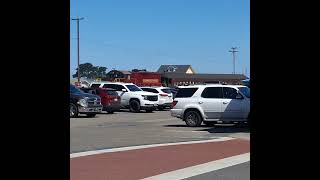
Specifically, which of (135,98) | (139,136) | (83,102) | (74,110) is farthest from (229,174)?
(135,98)

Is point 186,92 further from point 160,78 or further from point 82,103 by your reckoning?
point 160,78

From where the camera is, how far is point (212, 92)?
1972 centimetres

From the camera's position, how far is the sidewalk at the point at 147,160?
8.87m

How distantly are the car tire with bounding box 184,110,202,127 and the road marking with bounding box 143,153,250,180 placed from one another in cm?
836

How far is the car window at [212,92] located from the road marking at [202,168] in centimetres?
808

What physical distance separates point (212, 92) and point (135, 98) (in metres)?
12.8

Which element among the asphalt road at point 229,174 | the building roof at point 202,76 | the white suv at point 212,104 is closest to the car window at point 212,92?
the white suv at point 212,104

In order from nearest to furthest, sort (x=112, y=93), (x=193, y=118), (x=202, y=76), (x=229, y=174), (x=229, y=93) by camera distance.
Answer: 1. (x=229, y=174)
2. (x=229, y=93)
3. (x=193, y=118)
4. (x=112, y=93)
5. (x=202, y=76)

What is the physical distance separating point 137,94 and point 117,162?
21.9 meters
